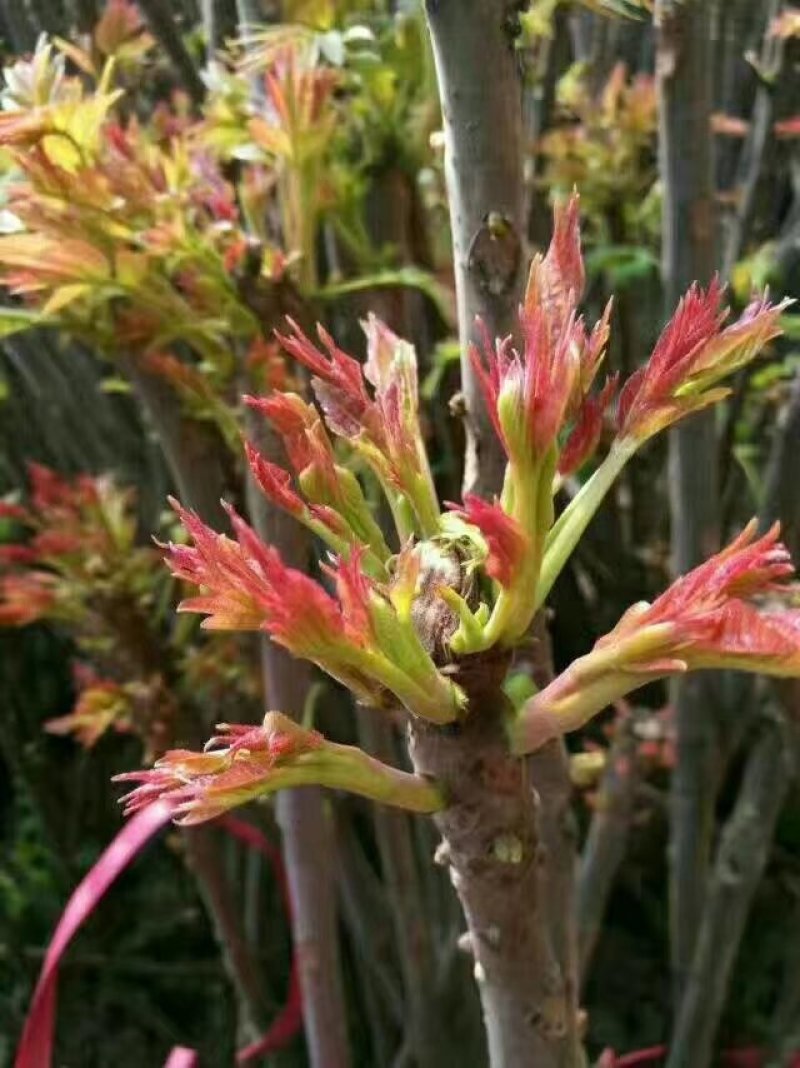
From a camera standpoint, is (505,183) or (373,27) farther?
(373,27)

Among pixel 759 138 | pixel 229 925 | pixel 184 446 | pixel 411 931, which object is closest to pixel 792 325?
pixel 759 138

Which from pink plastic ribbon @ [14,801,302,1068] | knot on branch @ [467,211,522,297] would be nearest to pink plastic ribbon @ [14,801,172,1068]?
pink plastic ribbon @ [14,801,302,1068]

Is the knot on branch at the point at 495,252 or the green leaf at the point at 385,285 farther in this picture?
the green leaf at the point at 385,285

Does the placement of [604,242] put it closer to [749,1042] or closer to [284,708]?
[284,708]

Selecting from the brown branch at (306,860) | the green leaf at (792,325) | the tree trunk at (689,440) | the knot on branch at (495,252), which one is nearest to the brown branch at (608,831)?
the tree trunk at (689,440)

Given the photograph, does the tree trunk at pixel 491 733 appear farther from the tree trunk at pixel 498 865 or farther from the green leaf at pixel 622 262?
the green leaf at pixel 622 262

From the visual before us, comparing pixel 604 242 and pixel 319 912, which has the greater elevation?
pixel 604 242

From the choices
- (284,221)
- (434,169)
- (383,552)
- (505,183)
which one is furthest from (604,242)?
(383,552)
